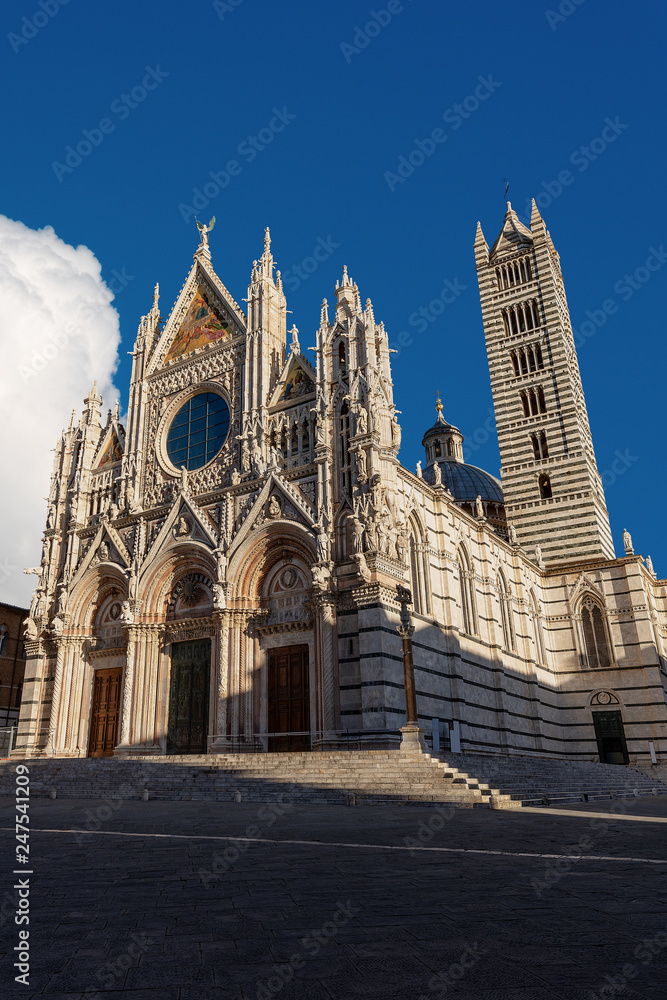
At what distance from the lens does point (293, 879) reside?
6.08m

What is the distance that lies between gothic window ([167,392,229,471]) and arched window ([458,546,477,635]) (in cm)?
1095

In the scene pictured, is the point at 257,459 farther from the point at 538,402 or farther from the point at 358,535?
the point at 538,402

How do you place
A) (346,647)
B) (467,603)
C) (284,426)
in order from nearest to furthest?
(346,647), (284,426), (467,603)

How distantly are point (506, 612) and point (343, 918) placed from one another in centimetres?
2899

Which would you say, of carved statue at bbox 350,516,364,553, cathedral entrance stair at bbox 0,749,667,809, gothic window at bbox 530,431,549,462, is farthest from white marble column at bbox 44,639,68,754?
gothic window at bbox 530,431,549,462

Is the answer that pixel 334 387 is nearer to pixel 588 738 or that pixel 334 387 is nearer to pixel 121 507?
pixel 121 507

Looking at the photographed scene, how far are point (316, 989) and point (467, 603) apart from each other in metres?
26.8

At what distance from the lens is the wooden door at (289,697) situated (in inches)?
899

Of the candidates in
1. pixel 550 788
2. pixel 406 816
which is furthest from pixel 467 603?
pixel 406 816

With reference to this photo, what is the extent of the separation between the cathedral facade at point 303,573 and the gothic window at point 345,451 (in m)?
0.07

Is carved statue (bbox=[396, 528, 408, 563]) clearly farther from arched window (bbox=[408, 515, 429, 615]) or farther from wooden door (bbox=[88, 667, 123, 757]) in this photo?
wooden door (bbox=[88, 667, 123, 757])

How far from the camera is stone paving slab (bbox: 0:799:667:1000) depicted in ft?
11.2

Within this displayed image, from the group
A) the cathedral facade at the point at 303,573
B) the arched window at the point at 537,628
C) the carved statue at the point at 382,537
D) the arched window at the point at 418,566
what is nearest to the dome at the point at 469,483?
the cathedral facade at the point at 303,573

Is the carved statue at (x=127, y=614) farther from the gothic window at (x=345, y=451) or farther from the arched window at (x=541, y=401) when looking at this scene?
the arched window at (x=541, y=401)
